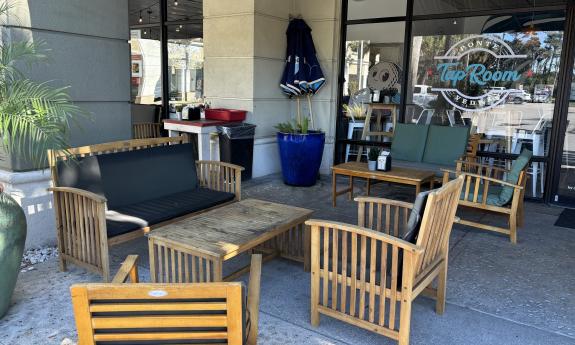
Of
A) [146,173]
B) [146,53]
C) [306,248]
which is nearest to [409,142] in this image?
[306,248]

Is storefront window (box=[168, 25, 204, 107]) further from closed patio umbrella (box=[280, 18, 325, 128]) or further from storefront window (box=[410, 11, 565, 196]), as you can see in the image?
storefront window (box=[410, 11, 565, 196])

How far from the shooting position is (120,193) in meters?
3.41

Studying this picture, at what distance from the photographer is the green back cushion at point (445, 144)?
5324 millimetres

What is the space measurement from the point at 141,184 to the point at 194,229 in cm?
95

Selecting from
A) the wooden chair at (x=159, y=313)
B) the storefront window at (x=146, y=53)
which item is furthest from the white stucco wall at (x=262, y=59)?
the wooden chair at (x=159, y=313)

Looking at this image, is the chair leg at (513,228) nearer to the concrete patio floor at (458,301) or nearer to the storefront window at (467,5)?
the concrete patio floor at (458,301)

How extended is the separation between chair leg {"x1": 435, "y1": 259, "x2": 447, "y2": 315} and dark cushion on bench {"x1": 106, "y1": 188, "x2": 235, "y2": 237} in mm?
1834

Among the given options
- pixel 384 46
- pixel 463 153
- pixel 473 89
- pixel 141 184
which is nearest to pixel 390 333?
pixel 141 184

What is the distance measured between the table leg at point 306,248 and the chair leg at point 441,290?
3.00 feet

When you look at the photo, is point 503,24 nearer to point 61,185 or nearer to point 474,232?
point 474,232

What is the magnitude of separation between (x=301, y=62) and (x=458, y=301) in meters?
4.33

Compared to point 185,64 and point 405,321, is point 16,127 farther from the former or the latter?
point 185,64

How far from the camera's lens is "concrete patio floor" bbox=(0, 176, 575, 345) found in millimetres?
2461

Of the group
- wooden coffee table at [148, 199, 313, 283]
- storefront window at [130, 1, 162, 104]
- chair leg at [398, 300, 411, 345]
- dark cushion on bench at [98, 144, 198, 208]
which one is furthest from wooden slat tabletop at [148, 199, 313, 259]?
storefront window at [130, 1, 162, 104]
